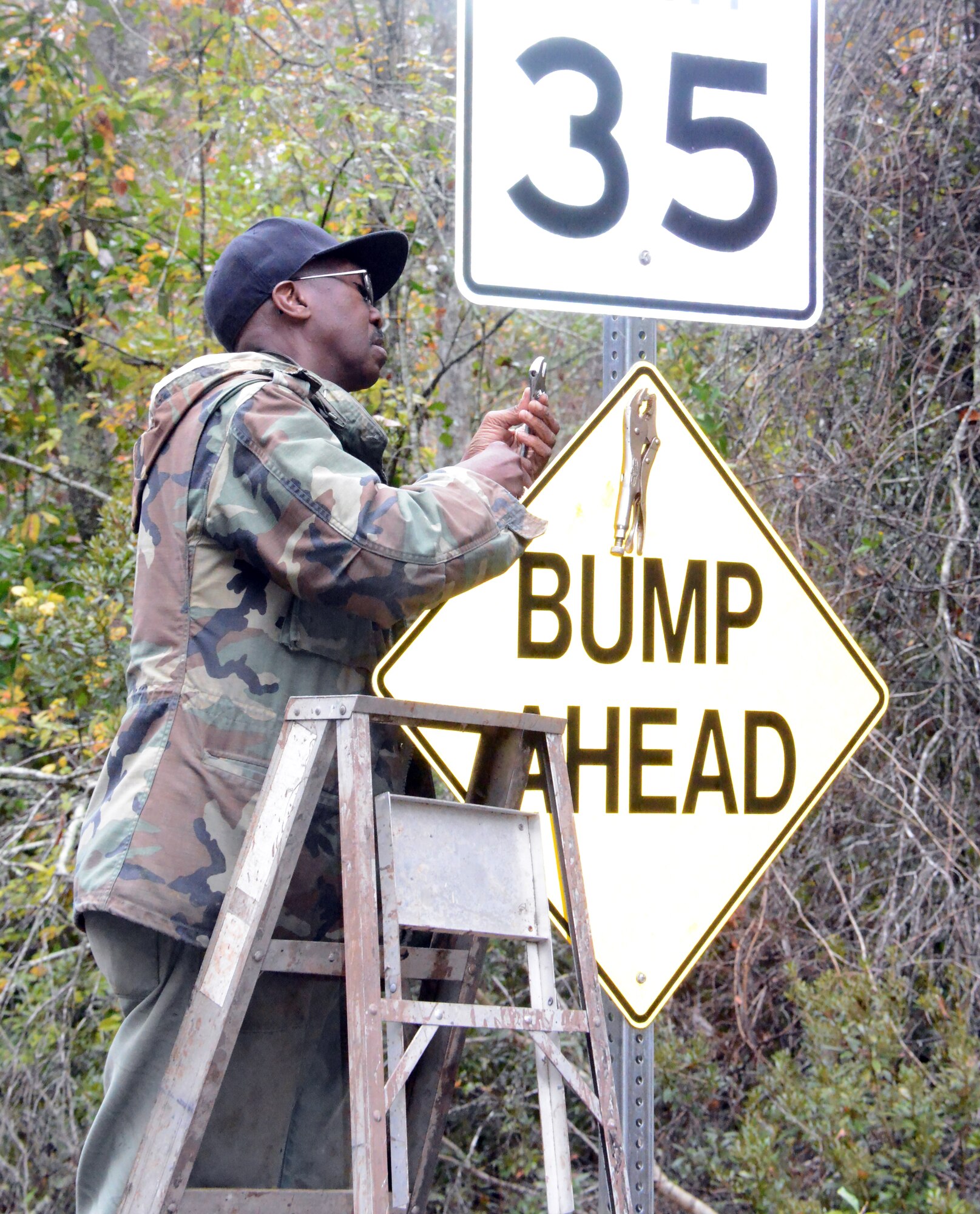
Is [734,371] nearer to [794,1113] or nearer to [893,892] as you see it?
[893,892]

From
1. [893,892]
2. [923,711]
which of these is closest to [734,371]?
[923,711]

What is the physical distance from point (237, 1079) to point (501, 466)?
1.13 meters

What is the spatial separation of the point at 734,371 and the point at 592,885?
3168 millimetres

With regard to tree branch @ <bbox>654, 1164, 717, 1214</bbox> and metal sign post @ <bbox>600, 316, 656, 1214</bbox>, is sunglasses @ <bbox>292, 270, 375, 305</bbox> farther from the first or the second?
tree branch @ <bbox>654, 1164, 717, 1214</bbox>

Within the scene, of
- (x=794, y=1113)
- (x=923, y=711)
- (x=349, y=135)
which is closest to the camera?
(x=794, y=1113)

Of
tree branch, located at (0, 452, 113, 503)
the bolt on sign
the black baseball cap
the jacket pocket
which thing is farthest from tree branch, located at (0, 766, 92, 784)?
the jacket pocket

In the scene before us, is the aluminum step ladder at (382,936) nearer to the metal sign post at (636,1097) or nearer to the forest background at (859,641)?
the metal sign post at (636,1097)

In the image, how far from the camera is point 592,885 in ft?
8.27

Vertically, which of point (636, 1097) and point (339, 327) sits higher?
point (339, 327)

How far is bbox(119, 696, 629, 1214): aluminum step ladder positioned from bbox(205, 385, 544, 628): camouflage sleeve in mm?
197

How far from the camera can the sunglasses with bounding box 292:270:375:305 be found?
8.52 feet

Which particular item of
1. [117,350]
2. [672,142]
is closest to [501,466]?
[672,142]

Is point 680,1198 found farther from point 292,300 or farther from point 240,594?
point 292,300

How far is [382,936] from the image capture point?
1890 millimetres
